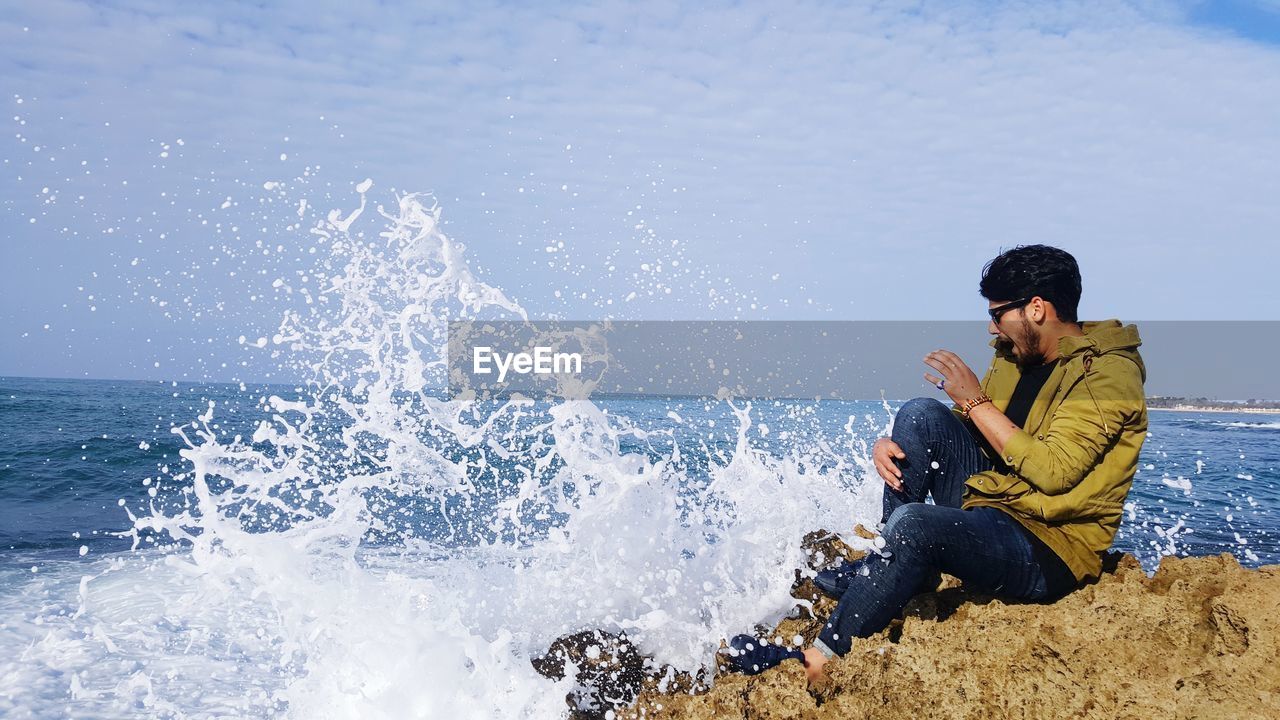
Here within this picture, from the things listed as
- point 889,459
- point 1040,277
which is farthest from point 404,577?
point 1040,277

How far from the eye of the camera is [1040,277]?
9.65 feet

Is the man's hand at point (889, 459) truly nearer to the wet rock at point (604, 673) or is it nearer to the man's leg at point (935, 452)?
the man's leg at point (935, 452)

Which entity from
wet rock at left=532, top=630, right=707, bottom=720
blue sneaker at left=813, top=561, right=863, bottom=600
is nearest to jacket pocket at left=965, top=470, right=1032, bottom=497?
blue sneaker at left=813, top=561, right=863, bottom=600

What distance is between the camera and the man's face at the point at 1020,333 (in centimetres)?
305

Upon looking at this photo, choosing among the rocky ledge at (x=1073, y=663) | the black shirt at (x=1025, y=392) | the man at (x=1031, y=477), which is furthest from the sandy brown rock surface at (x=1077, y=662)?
the black shirt at (x=1025, y=392)

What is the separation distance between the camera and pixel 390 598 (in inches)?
173

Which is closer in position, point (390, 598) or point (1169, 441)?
point (390, 598)

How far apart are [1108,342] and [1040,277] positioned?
328 mm

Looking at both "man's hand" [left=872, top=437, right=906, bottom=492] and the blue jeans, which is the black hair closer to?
"man's hand" [left=872, top=437, right=906, bottom=492]

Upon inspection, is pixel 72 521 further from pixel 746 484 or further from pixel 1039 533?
pixel 1039 533

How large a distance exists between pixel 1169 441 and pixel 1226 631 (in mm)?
Answer: 29687

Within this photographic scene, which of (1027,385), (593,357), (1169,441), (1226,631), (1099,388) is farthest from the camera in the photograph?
(1169,441)

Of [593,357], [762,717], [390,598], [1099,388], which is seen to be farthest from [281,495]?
[1099,388]

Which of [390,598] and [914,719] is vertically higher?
[914,719]
